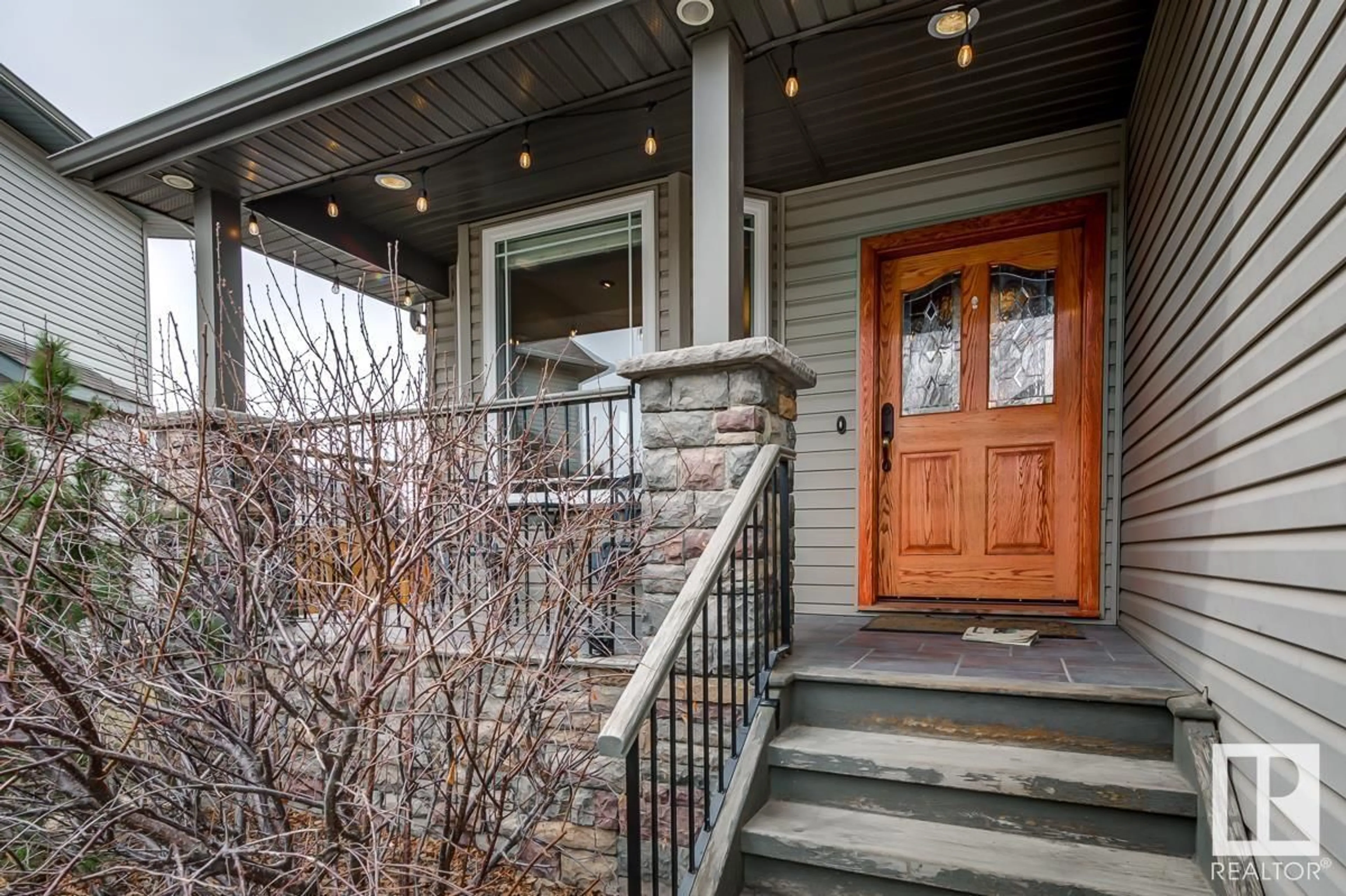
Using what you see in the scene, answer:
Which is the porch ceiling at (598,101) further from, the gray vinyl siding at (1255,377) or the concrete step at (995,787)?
the concrete step at (995,787)

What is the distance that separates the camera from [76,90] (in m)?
7.91

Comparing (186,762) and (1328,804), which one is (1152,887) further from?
(186,762)

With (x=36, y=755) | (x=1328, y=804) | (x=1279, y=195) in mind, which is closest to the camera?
(x=1328, y=804)

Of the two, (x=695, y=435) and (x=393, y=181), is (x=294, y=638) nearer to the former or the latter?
(x=695, y=435)

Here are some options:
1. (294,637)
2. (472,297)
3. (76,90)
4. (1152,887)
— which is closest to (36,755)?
(294,637)

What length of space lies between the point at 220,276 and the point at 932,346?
4.20 m

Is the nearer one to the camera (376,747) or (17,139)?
(376,747)

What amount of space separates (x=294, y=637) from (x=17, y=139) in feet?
25.1

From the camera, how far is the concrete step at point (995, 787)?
5.43 feet

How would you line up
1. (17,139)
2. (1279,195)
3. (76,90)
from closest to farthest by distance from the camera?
(1279,195) → (17,139) → (76,90)

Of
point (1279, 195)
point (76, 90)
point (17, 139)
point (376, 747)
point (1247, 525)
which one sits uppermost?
point (76, 90)

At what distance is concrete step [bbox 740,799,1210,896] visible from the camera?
1.56m

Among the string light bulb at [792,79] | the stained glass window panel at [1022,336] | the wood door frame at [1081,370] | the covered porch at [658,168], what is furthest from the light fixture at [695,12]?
the stained glass window panel at [1022,336]

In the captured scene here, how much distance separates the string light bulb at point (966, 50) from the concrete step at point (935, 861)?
108 inches
